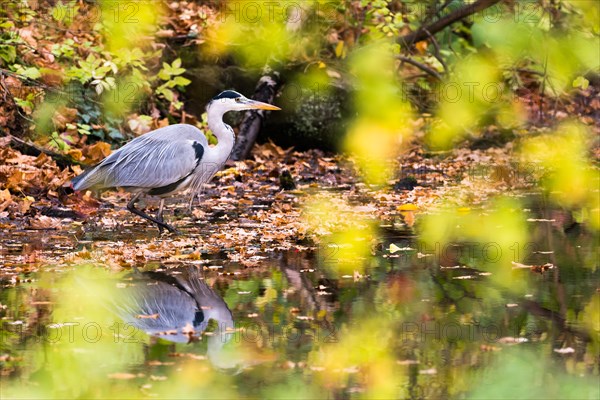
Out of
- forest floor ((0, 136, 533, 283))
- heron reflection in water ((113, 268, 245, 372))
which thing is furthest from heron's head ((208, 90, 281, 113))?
heron reflection in water ((113, 268, 245, 372))

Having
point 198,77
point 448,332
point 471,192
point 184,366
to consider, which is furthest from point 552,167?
point 184,366

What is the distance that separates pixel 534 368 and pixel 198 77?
10167 mm

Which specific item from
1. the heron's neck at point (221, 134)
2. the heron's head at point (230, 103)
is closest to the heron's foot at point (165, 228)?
the heron's neck at point (221, 134)

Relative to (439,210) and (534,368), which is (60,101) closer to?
(439,210)

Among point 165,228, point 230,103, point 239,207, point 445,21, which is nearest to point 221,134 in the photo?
point 230,103

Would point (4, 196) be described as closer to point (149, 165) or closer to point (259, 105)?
point (149, 165)

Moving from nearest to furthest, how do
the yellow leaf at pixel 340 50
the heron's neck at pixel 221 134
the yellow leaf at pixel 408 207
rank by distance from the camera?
the heron's neck at pixel 221 134
the yellow leaf at pixel 408 207
the yellow leaf at pixel 340 50

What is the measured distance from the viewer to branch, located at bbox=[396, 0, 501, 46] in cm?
1426

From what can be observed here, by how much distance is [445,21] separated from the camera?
48.3ft

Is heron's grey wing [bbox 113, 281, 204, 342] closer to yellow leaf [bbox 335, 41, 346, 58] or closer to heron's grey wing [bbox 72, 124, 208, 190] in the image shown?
heron's grey wing [bbox 72, 124, 208, 190]

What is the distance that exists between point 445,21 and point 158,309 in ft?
30.9

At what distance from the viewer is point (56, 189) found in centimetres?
1055

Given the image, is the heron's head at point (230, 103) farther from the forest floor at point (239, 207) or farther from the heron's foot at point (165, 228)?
the heron's foot at point (165, 228)

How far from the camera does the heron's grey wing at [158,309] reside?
593 centimetres
